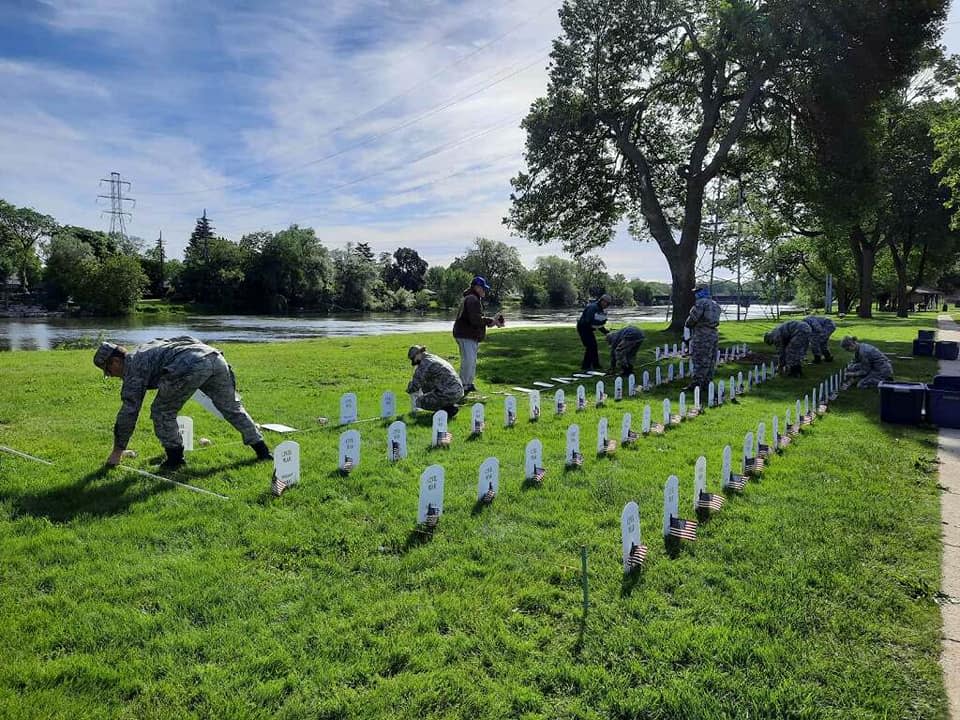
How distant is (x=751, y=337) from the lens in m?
22.7

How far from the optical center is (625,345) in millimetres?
12266

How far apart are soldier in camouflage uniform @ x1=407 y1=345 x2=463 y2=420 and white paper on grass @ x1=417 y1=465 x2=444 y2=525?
3.85m

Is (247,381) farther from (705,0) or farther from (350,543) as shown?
(705,0)

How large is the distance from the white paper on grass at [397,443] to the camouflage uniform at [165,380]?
186 cm

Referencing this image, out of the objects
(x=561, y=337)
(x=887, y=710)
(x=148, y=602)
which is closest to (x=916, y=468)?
(x=887, y=710)

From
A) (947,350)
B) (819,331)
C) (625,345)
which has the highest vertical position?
(819,331)

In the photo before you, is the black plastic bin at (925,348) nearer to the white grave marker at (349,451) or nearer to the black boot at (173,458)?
the white grave marker at (349,451)

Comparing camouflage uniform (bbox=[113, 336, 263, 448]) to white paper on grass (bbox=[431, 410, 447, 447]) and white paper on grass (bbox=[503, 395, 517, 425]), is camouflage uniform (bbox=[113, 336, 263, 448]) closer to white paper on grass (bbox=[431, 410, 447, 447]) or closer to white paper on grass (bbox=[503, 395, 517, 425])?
white paper on grass (bbox=[431, 410, 447, 447])

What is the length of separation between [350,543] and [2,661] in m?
1.95

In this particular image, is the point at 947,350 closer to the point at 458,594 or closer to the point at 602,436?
the point at 602,436

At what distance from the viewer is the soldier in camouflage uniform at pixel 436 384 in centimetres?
843

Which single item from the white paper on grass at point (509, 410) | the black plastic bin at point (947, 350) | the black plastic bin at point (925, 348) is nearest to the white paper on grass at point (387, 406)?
the white paper on grass at point (509, 410)

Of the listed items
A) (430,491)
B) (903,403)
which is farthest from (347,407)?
(903,403)

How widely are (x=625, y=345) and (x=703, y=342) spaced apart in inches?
77.9
